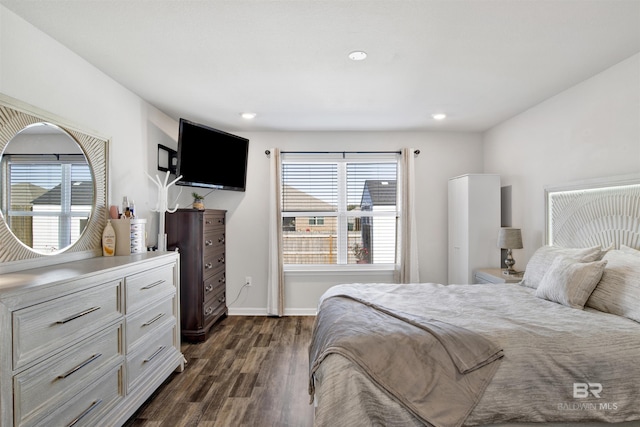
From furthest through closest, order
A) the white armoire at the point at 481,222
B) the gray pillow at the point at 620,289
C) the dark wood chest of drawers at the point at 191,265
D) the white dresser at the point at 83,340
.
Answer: the white armoire at the point at 481,222 → the dark wood chest of drawers at the point at 191,265 → the gray pillow at the point at 620,289 → the white dresser at the point at 83,340

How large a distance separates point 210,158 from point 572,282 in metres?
3.42

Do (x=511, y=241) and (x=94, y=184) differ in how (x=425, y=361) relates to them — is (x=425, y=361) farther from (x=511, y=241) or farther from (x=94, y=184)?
(x=94, y=184)

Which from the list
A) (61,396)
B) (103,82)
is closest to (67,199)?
(103,82)

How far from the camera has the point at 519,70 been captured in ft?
8.47

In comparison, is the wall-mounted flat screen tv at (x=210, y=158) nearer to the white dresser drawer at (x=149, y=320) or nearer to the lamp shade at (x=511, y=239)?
the white dresser drawer at (x=149, y=320)

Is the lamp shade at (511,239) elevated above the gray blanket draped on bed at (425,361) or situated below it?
above

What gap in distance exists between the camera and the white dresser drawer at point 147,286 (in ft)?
7.07

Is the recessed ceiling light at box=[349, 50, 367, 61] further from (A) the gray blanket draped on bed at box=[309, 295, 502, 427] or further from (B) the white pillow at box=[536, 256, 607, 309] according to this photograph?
(B) the white pillow at box=[536, 256, 607, 309]

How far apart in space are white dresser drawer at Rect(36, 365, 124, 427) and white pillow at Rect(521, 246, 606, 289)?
3.02 m

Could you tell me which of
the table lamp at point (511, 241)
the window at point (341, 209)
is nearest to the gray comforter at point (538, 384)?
the table lamp at point (511, 241)

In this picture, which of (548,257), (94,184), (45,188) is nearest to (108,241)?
(94,184)

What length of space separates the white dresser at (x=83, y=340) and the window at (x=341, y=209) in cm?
214

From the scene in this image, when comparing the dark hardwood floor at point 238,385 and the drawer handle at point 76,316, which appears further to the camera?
the dark hardwood floor at point 238,385

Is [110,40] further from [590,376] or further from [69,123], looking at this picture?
[590,376]
